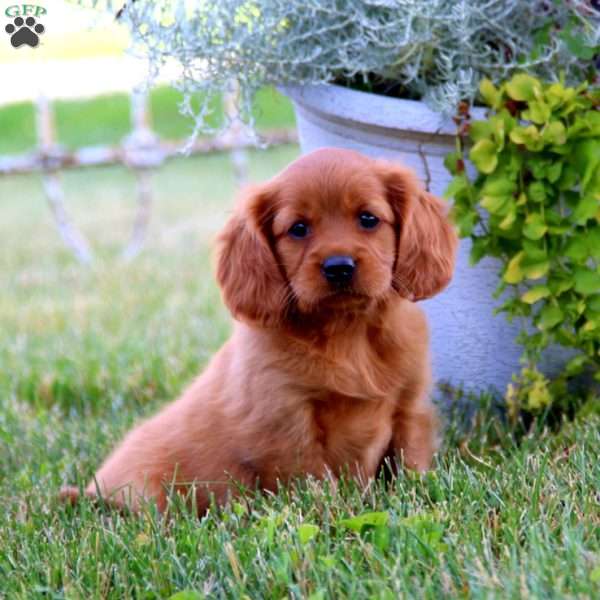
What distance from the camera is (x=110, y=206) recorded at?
374 inches

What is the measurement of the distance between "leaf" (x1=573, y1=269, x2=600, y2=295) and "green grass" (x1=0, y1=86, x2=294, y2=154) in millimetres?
9850

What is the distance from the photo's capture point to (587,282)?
276 cm

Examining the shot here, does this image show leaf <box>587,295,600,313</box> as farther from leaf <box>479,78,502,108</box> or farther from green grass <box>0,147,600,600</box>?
leaf <box>479,78,502,108</box>

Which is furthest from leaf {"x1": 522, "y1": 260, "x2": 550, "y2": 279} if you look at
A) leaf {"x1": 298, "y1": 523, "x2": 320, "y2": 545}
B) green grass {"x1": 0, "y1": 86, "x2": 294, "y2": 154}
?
green grass {"x1": 0, "y1": 86, "x2": 294, "y2": 154}

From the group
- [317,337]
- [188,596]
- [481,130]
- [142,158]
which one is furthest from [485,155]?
[142,158]

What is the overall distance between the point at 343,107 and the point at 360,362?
87 cm

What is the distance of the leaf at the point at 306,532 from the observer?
6.87 ft

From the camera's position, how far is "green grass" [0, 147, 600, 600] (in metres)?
1.94

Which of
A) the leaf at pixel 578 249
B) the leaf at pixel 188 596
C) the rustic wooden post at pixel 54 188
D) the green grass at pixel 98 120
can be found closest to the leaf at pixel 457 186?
the leaf at pixel 578 249

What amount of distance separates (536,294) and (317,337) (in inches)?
25.2

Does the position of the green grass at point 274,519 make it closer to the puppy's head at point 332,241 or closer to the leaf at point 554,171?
the puppy's head at point 332,241

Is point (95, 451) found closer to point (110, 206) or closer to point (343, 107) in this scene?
point (343, 107)

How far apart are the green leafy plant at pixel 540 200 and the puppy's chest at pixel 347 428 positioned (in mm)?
557

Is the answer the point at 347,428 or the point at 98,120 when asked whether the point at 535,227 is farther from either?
the point at 98,120
